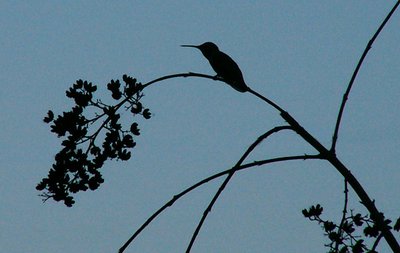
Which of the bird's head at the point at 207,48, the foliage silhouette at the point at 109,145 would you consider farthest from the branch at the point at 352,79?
the bird's head at the point at 207,48

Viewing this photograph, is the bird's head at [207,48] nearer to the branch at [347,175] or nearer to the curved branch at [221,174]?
the branch at [347,175]

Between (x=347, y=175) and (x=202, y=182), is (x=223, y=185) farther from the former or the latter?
(x=347, y=175)

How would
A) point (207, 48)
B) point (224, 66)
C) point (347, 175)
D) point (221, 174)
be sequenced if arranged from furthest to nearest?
1. point (207, 48)
2. point (224, 66)
3. point (347, 175)
4. point (221, 174)

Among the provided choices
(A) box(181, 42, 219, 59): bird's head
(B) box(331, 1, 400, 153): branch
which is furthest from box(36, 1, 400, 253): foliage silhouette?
(A) box(181, 42, 219, 59): bird's head

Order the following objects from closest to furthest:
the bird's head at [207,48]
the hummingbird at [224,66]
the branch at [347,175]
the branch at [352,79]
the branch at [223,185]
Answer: the branch at [223,185]
the branch at [347,175]
the branch at [352,79]
the hummingbird at [224,66]
the bird's head at [207,48]

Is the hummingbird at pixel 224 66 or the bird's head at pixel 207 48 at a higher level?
the bird's head at pixel 207 48

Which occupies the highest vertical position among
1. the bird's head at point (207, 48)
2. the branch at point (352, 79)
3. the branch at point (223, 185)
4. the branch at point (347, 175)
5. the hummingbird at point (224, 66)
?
the bird's head at point (207, 48)

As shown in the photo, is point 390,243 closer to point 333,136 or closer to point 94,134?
point 333,136

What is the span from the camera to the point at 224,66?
1044 cm

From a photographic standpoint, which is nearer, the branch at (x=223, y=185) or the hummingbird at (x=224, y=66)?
the branch at (x=223, y=185)

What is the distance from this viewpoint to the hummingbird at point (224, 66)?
9.28 metres

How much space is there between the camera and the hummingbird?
365 inches

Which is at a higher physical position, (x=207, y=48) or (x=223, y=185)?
(x=207, y=48)

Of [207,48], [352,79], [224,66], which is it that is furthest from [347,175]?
[207,48]
